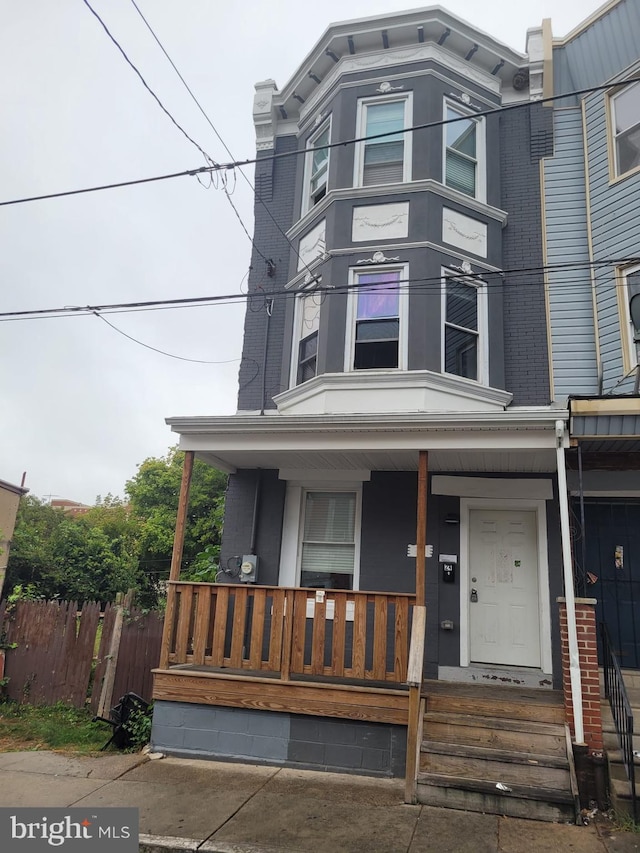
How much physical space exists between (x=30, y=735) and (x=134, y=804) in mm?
3083

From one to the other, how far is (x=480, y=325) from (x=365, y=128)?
3.88 meters

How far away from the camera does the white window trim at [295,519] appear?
7.96m

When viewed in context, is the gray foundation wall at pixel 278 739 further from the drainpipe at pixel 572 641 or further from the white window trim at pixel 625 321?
the white window trim at pixel 625 321

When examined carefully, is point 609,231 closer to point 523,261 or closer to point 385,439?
point 523,261

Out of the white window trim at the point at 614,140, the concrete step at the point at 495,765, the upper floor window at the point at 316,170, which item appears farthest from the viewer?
the upper floor window at the point at 316,170

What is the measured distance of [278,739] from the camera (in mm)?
5961

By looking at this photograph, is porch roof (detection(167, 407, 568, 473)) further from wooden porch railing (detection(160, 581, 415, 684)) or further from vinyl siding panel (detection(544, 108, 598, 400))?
vinyl siding panel (detection(544, 108, 598, 400))

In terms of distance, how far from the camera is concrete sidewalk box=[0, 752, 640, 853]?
164 inches

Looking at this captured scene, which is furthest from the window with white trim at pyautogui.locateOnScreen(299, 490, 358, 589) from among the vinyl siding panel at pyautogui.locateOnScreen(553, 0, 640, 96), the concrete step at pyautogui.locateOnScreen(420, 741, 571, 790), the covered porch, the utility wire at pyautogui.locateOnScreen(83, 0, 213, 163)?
the vinyl siding panel at pyautogui.locateOnScreen(553, 0, 640, 96)

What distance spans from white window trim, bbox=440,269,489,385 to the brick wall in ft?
12.0

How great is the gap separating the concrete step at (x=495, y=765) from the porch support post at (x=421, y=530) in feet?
4.31

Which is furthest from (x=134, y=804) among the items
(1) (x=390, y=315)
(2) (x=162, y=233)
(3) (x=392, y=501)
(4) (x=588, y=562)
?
(2) (x=162, y=233)

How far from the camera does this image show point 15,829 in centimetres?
436

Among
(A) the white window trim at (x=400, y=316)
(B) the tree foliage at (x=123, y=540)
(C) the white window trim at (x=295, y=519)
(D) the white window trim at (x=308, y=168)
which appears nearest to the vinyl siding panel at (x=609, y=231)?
(A) the white window trim at (x=400, y=316)
